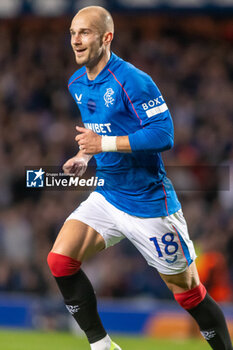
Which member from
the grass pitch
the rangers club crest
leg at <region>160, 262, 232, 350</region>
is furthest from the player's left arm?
the grass pitch

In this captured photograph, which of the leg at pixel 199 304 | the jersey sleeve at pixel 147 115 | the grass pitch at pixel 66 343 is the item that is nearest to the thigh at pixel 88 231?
the leg at pixel 199 304

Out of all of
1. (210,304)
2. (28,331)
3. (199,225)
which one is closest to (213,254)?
(199,225)

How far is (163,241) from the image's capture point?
15.3 ft

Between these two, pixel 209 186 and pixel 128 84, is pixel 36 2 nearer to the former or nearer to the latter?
pixel 209 186

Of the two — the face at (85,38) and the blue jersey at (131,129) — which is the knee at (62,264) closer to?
the blue jersey at (131,129)

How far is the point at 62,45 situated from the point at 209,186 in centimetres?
488

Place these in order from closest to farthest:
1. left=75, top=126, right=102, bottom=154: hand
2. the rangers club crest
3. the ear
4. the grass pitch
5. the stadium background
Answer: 1. left=75, top=126, right=102, bottom=154: hand
2. the rangers club crest
3. the ear
4. the grass pitch
5. the stadium background

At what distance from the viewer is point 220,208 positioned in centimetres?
1060

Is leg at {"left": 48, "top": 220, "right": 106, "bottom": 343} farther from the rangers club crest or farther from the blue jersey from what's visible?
the rangers club crest

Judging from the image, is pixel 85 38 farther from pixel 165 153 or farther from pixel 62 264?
pixel 165 153

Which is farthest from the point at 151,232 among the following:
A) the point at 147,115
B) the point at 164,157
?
the point at 164,157

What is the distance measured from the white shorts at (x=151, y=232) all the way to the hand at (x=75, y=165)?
26cm

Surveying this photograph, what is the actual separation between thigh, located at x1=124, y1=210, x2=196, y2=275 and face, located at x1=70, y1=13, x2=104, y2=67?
3.66ft

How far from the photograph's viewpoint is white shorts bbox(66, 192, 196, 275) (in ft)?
15.3
